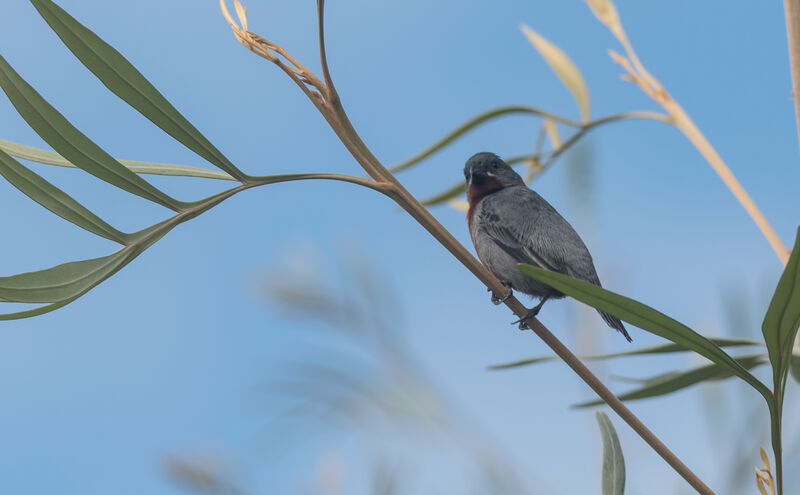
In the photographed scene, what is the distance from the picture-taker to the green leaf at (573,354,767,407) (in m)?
1.92

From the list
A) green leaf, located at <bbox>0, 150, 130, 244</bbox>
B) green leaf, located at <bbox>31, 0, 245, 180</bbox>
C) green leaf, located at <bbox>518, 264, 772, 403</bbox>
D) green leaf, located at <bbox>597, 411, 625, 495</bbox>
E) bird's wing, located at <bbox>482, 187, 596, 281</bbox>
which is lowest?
green leaf, located at <bbox>597, 411, 625, 495</bbox>

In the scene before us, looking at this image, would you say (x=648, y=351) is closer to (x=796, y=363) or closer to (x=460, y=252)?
(x=796, y=363)

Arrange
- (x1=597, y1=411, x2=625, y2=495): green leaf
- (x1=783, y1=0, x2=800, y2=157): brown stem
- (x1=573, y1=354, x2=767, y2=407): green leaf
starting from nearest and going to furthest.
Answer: (x1=597, y1=411, x2=625, y2=495): green leaf → (x1=783, y1=0, x2=800, y2=157): brown stem → (x1=573, y1=354, x2=767, y2=407): green leaf

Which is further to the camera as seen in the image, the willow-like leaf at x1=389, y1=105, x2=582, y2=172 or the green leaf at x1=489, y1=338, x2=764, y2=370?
the willow-like leaf at x1=389, y1=105, x2=582, y2=172

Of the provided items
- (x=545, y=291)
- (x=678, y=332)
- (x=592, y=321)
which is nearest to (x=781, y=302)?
(x=678, y=332)

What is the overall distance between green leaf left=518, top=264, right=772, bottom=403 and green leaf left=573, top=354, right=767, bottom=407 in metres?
0.62

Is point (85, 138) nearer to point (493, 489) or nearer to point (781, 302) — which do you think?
point (781, 302)

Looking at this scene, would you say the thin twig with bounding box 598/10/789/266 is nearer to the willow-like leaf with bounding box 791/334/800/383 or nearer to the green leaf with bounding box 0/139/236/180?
the willow-like leaf with bounding box 791/334/800/383

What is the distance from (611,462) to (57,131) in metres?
1.14

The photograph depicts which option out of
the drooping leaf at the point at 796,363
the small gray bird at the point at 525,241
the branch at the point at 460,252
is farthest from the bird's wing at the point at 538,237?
the branch at the point at 460,252

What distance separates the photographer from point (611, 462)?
1.52m

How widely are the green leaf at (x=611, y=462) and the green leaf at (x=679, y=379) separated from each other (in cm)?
34

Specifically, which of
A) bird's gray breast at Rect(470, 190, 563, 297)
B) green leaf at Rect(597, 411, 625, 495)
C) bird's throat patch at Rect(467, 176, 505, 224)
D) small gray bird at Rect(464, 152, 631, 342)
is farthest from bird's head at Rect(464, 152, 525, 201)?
green leaf at Rect(597, 411, 625, 495)

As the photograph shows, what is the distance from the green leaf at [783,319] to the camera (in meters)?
1.12
